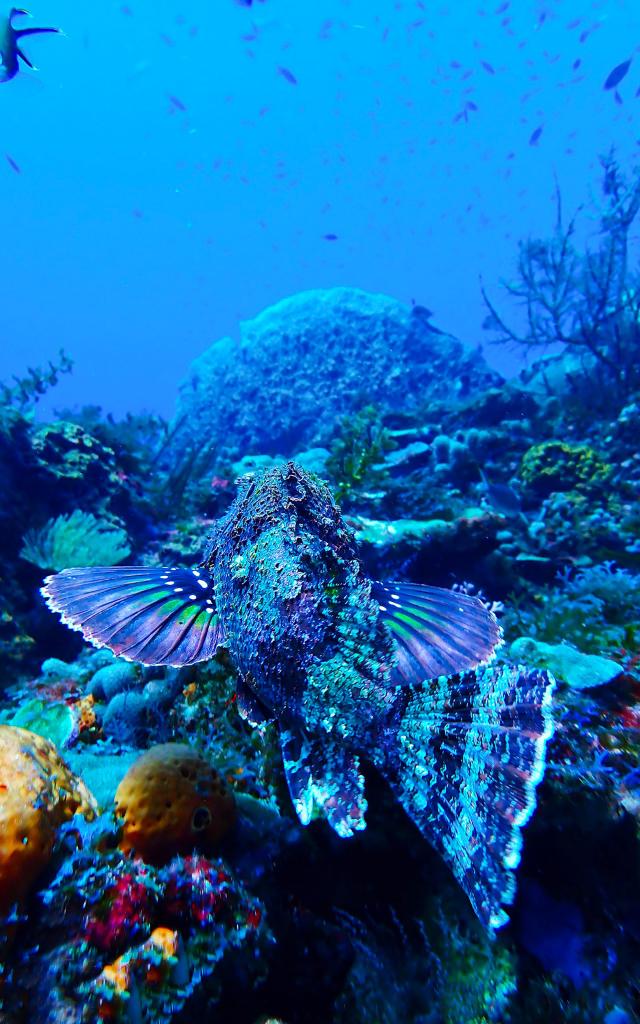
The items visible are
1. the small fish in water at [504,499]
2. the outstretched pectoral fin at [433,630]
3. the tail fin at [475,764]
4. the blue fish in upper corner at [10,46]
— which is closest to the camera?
the tail fin at [475,764]

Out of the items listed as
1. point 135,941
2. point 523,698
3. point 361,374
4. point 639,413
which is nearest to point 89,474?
point 135,941

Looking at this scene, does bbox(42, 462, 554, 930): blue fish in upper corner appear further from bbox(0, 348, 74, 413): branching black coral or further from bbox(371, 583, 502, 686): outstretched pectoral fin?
bbox(0, 348, 74, 413): branching black coral

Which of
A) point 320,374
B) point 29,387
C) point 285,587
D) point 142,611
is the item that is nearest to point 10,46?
point 29,387

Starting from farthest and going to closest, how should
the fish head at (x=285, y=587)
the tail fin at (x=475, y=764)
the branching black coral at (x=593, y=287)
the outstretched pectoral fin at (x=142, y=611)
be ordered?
the branching black coral at (x=593, y=287) → the outstretched pectoral fin at (x=142, y=611) → the fish head at (x=285, y=587) → the tail fin at (x=475, y=764)

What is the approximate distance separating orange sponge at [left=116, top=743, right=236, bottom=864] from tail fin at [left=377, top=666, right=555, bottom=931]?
95cm

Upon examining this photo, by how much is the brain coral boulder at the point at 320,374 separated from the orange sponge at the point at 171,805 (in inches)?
564

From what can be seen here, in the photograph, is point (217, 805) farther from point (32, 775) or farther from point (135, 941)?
point (32, 775)

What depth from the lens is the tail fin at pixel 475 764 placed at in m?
1.79

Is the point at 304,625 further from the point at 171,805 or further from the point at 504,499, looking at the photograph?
the point at 504,499

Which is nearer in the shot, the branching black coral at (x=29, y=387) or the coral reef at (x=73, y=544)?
the coral reef at (x=73, y=544)

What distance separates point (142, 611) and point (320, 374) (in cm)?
1600

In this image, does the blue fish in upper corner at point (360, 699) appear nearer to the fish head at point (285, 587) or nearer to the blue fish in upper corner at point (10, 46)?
the fish head at point (285, 587)

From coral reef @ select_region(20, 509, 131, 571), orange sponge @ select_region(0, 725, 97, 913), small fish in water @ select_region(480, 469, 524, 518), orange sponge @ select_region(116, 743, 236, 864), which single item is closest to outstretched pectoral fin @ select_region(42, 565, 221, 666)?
orange sponge @ select_region(116, 743, 236, 864)

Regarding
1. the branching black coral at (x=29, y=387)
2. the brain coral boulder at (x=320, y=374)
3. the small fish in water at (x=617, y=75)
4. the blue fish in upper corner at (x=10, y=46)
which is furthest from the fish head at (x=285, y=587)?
the small fish in water at (x=617, y=75)
